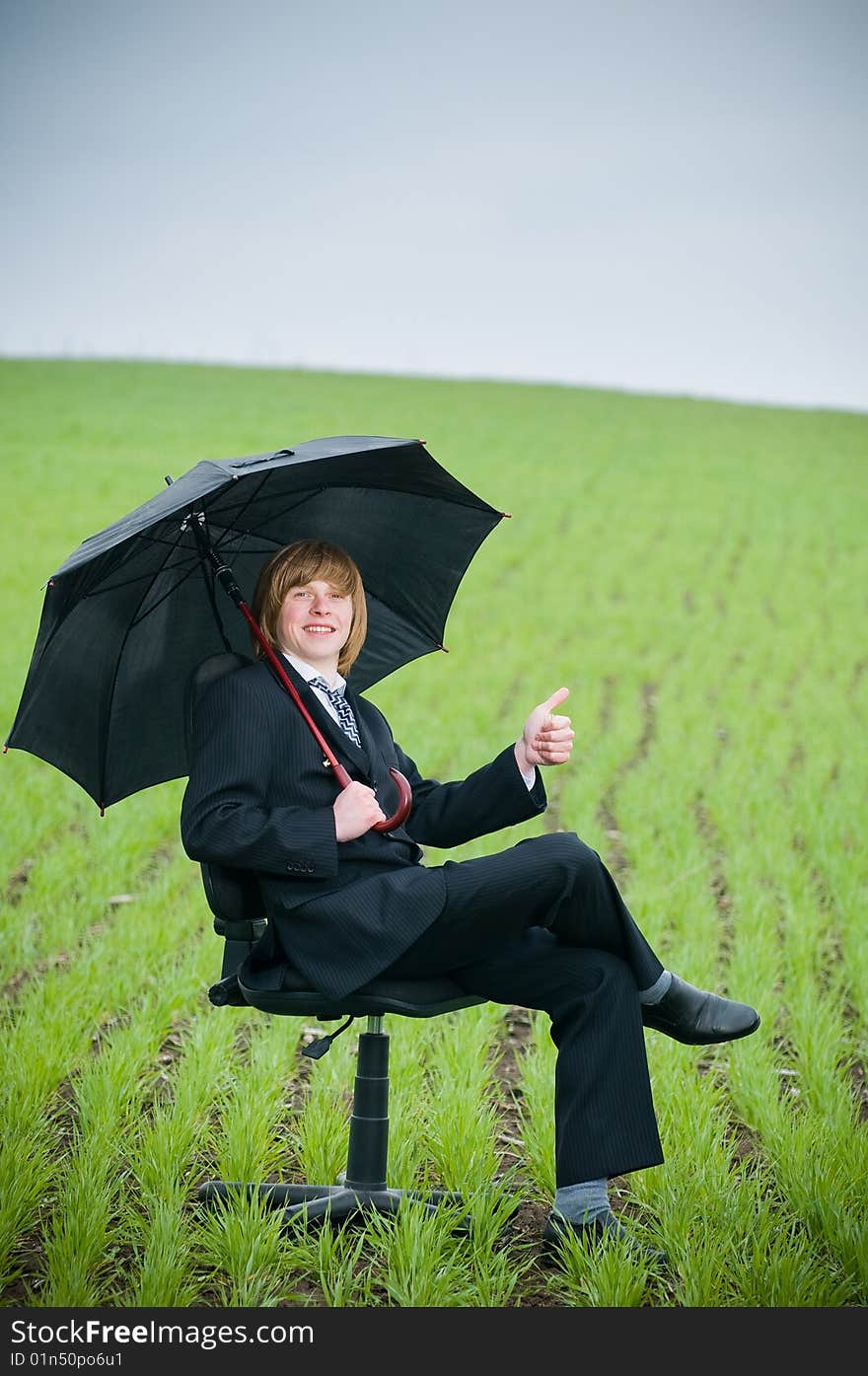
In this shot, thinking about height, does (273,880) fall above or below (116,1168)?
above

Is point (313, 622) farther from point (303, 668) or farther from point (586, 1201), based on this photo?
point (586, 1201)

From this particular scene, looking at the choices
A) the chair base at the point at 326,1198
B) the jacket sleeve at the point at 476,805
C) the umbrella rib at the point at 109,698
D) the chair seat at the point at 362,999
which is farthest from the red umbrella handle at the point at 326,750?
the chair base at the point at 326,1198

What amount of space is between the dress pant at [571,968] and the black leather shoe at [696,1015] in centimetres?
8

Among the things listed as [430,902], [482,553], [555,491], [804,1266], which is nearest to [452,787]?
[430,902]

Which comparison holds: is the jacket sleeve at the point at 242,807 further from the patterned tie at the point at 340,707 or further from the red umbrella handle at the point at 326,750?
the patterned tie at the point at 340,707

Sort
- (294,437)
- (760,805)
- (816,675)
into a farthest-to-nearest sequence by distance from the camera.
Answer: (294,437), (816,675), (760,805)

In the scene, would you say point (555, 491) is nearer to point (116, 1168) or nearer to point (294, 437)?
point (294, 437)

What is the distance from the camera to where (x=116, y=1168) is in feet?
10.8

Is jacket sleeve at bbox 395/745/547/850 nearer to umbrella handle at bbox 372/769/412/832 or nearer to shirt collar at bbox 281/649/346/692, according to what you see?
umbrella handle at bbox 372/769/412/832

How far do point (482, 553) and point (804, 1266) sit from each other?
48.7 feet

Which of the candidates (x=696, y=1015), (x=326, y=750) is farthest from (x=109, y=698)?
(x=696, y=1015)

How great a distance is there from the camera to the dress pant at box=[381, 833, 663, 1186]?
2828 millimetres

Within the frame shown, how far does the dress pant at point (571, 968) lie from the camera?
283 centimetres

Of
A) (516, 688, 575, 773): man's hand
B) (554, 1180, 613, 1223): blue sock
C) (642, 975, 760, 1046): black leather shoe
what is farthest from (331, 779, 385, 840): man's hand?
(554, 1180, 613, 1223): blue sock
